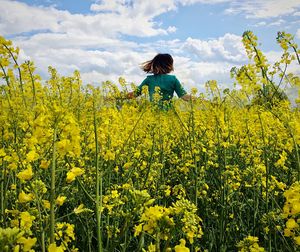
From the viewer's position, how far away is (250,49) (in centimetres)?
323

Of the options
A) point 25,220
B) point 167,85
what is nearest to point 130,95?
point 167,85

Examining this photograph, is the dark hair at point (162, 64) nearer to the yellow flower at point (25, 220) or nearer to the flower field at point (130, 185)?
the flower field at point (130, 185)

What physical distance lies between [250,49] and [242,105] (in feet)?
6.17

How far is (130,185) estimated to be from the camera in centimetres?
256

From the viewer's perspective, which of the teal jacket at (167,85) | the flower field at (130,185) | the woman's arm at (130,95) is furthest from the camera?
the teal jacket at (167,85)

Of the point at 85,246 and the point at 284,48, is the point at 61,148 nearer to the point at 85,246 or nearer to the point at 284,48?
the point at 85,246

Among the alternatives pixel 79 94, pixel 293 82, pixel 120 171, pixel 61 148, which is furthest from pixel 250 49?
pixel 79 94

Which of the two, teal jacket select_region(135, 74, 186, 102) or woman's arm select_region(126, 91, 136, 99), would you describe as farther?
teal jacket select_region(135, 74, 186, 102)

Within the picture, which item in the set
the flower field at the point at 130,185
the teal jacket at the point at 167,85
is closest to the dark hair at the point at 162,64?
the teal jacket at the point at 167,85

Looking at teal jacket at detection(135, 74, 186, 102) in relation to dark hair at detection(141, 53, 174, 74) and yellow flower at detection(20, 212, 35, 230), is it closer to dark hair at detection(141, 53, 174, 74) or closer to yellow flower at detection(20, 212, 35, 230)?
dark hair at detection(141, 53, 174, 74)

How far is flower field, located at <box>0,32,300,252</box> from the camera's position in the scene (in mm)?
1587

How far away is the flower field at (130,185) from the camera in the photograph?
1587 millimetres

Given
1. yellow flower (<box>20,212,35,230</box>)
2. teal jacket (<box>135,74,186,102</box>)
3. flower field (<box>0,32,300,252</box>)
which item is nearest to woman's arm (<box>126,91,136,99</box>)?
teal jacket (<box>135,74,186,102</box>)

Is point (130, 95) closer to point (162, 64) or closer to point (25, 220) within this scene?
point (162, 64)
